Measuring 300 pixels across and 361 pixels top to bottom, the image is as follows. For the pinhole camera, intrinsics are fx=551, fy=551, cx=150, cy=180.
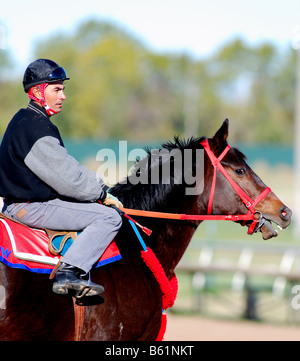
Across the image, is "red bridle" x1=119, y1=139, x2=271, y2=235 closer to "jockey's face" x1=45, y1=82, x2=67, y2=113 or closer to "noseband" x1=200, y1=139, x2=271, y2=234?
"noseband" x1=200, y1=139, x2=271, y2=234

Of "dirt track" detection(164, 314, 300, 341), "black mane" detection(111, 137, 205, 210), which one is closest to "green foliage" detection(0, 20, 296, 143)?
"dirt track" detection(164, 314, 300, 341)

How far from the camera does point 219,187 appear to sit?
14.4 feet

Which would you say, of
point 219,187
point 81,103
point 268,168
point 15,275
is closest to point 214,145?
point 219,187

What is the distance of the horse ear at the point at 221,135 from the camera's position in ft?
14.3

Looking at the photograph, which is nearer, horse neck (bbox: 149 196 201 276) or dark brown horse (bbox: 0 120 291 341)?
dark brown horse (bbox: 0 120 291 341)

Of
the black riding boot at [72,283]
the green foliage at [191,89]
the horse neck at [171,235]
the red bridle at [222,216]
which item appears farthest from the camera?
the green foliage at [191,89]

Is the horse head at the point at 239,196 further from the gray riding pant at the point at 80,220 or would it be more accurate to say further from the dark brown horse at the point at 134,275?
the gray riding pant at the point at 80,220

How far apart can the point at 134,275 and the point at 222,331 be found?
678 cm

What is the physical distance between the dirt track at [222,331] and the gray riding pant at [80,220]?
617 cm

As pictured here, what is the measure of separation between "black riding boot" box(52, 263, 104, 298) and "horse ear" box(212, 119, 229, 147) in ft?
4.91

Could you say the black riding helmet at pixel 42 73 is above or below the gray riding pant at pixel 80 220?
above

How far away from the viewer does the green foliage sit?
157ft

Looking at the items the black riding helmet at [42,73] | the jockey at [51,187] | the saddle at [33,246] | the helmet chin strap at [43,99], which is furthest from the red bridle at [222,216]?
the black riding helmet at [42,73]

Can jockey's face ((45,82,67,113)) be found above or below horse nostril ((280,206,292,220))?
above
